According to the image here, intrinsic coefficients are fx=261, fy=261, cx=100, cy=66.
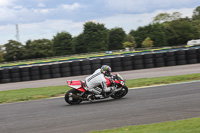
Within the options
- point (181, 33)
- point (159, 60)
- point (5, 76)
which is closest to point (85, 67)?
point (159, 60)

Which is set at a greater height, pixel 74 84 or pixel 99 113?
pixel 74 84

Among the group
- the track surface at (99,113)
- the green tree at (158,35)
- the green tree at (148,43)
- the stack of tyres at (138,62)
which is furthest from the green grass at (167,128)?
the green tree at (158,35)

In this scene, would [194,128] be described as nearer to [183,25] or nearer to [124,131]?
[124,131]

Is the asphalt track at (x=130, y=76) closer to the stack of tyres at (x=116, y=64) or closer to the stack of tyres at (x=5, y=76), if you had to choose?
the stack of tyres at (x=116, y=64)

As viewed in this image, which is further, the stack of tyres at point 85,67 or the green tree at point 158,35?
the green tree at point 158,35

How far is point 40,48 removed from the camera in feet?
264

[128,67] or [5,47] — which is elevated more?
[5,47]

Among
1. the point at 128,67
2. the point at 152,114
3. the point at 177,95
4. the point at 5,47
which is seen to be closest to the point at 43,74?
the point at 128,67

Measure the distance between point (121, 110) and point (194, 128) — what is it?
289 centimetres

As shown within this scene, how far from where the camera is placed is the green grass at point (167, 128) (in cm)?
538

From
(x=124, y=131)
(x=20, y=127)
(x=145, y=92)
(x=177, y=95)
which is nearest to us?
(x=124, y=131)

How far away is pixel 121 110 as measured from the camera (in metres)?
8.00

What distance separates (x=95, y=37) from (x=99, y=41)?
2020mm

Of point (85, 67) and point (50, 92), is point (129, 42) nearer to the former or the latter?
point (85, 67)
